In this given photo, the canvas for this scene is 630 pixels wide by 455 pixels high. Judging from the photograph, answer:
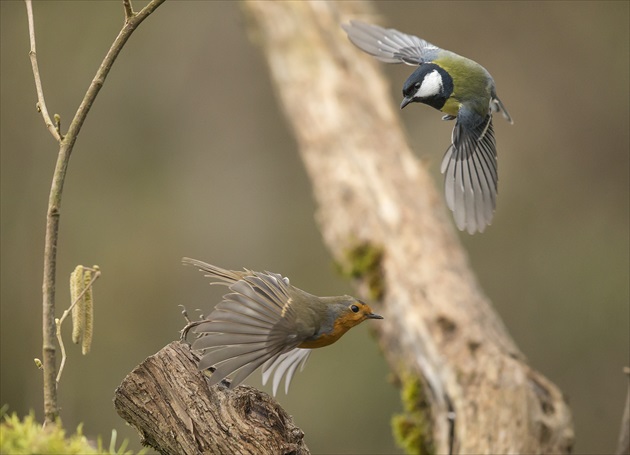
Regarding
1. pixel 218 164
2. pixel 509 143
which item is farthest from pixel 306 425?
pixel 509 143

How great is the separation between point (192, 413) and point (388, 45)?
1.60 metres

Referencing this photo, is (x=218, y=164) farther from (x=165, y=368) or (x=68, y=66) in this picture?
(x=165, y=368)

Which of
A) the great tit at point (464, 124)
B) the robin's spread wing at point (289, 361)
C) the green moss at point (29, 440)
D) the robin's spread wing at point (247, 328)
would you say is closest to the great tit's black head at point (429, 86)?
the great tit at point (464, 124)

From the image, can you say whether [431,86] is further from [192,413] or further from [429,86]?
[192,413]

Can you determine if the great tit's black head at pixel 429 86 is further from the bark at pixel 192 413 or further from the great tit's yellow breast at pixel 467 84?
the bark at pixel 192 413

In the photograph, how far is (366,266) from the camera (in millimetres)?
5234

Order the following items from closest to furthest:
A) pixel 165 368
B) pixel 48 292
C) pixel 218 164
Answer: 1. pixel 48 292
2. pixel 165 368
3. pixel 218 164

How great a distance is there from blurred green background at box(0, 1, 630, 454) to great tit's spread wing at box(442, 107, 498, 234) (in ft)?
20.8

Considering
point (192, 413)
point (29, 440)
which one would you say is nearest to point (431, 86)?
point (192, 413)

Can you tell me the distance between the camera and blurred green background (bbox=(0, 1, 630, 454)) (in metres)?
9.25

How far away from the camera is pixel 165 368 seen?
8.73ft

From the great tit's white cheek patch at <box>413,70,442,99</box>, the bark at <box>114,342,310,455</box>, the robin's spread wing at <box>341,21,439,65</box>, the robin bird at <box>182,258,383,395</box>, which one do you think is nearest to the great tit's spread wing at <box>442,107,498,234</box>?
the great tit's white cheek patch at <box>413,70,442,99</box>

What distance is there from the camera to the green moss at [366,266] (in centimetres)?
507

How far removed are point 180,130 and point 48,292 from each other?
8699 millimetres
